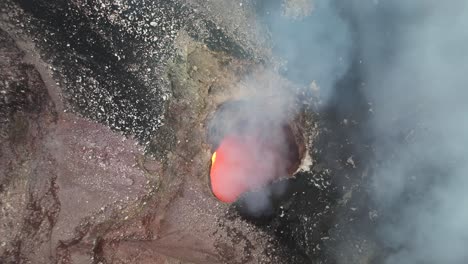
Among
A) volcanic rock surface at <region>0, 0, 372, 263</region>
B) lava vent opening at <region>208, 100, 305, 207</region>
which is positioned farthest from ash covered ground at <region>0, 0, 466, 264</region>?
lava vent opening at <region>208, 100, 305, 207</region>

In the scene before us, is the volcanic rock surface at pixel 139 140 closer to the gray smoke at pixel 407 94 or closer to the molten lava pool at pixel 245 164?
the molten lava pool at pixel 245 164

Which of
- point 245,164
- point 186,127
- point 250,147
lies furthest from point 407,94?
point 186,127

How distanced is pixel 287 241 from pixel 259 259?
1.31 feet

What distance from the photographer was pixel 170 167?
5453mm

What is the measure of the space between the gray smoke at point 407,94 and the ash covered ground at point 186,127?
0.03 meters

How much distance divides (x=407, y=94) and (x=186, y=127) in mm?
2789

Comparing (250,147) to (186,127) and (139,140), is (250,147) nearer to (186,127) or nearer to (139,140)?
(186,127)

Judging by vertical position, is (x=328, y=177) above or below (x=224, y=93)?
below

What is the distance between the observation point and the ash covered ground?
5.02 m

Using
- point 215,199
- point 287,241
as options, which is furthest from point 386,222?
point 215,199

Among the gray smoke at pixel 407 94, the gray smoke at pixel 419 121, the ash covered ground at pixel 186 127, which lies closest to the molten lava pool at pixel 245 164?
the ash covered ground at pixel 186 127

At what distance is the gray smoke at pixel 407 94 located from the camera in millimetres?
5430

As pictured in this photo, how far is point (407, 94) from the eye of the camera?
569 centimetres

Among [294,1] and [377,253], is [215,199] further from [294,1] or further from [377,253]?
[294,1]
